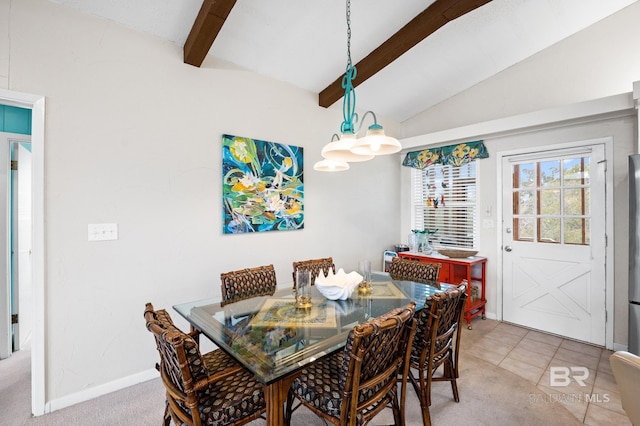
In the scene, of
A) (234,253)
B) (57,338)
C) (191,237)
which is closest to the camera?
(57,338)

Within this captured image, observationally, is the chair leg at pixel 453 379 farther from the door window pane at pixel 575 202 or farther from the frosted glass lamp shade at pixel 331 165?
the door window pane at pixel 575 202

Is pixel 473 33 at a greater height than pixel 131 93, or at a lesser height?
greater

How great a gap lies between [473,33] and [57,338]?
439 centimetres

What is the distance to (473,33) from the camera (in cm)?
294

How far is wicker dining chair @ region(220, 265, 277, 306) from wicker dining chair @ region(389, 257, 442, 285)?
1143mm

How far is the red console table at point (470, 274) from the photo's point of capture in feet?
11.5

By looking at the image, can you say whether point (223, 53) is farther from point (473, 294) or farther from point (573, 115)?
point (473, 294)

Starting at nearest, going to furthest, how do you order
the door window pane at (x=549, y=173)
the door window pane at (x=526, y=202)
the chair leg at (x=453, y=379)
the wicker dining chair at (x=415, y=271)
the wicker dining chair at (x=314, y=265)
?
the chair leg at (x=453, y=379)
the wicker dining chair at (x=415, y=271)
the wicker dining chair at (x=314, y=265)
the door window pane at (x=549, y=173)
the door window pane at (x=526, y=202)

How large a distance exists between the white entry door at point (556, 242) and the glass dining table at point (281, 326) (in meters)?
1.89

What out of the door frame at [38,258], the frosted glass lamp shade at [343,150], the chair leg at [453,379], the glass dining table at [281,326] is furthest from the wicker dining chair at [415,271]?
the door frame at [38,258]

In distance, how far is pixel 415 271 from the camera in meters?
2.74

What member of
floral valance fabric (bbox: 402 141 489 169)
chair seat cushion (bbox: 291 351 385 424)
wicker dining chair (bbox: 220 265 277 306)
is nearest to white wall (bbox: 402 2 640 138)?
floral valance fabric (bbox: 402 141 489 169)

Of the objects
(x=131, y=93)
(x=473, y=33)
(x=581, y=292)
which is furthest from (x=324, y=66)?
(x=581, y=292)

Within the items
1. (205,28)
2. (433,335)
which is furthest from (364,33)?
(433,335)
